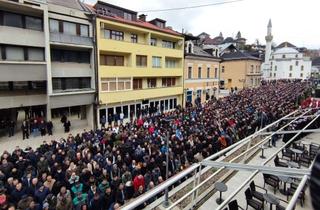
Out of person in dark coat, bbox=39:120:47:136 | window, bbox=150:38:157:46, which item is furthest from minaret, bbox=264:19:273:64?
person in dark coat, bbox=39:120:47:136

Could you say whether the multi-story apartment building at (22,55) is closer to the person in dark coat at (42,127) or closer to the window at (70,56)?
the window at (70,56)

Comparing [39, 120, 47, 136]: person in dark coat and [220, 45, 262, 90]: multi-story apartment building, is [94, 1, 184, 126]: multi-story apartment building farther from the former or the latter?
[220, 45, 262, 90]: multi-story apartment building

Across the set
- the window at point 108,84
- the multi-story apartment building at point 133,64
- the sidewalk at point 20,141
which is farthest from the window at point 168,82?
the sidewalk at point 20,141

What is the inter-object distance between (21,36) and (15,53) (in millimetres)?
1354

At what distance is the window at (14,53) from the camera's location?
687 inches

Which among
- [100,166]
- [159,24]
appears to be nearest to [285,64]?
[159,24]

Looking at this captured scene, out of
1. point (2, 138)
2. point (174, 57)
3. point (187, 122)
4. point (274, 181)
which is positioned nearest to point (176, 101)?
point (174, 57)

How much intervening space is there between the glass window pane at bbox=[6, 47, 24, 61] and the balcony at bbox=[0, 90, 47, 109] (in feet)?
8.82

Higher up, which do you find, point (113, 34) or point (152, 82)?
point (113, 34)

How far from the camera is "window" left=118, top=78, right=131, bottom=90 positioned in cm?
2441

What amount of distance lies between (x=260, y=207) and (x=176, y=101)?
88.2ft

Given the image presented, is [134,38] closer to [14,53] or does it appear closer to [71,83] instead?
[71,83]

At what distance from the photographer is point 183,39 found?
106ft

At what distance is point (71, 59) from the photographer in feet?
70.6
